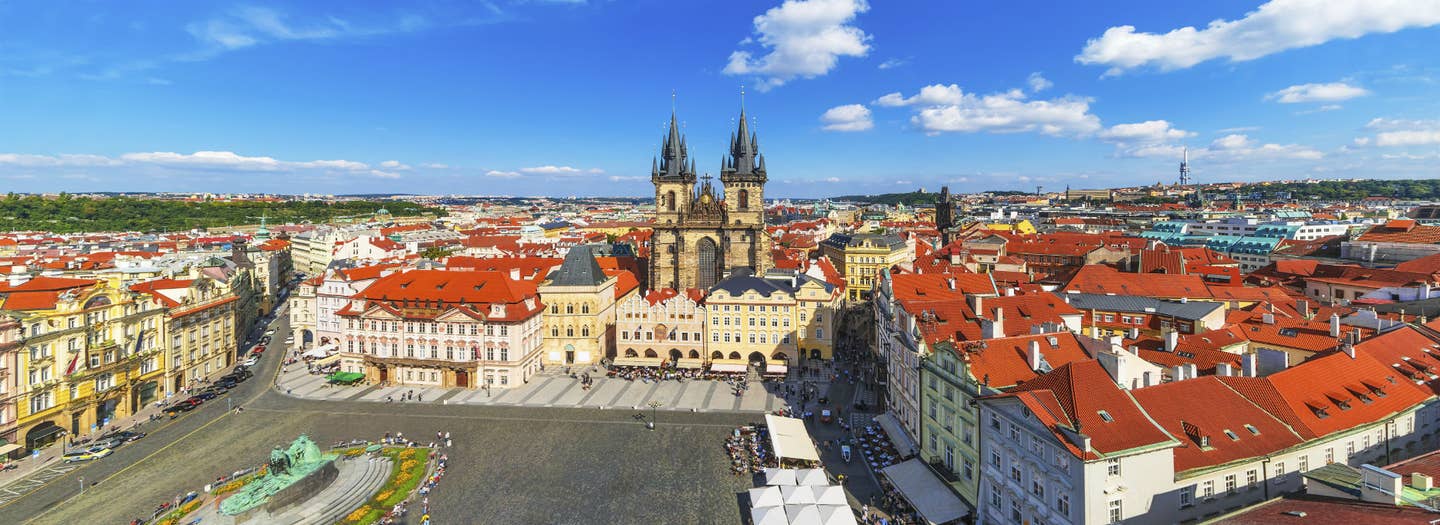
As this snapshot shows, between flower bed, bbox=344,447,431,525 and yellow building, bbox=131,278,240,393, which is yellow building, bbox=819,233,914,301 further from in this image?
yellow building, bbox=131,278,240,393

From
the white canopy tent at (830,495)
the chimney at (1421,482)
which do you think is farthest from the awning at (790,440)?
the chimney at (1421,482)

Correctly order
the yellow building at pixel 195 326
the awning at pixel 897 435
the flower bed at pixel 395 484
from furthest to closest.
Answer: the yellow building at pixel 195 326 < the awning at pixel 897 435 < the flower bed at pixel 395 484

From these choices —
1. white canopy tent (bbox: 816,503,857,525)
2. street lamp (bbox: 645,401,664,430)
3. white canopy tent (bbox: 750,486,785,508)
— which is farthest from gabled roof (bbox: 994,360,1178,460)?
street lamp (bbox: 645,401,664,430)

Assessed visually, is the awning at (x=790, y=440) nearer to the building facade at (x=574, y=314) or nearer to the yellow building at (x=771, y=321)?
the yellow building at (x=771, y=321)

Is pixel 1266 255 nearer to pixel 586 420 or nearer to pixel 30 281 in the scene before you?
pixel 586 420

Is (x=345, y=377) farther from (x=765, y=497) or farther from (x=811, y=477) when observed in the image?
(x=811, y=477)

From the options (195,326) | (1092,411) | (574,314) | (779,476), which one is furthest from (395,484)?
(195,326)

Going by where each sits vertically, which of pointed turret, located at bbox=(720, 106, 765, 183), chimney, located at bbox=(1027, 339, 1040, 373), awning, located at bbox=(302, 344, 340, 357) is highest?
pointed turret, located at bbox=(720, 106, 765, 183)
